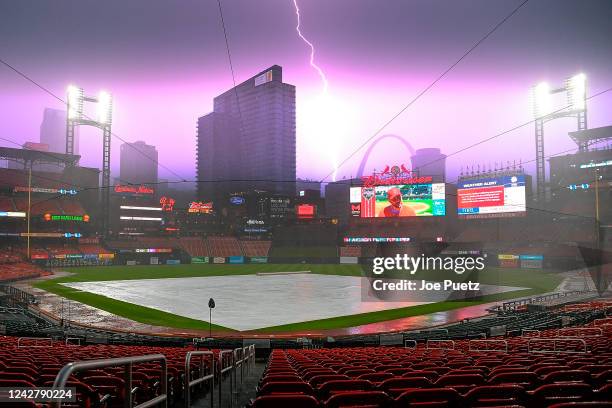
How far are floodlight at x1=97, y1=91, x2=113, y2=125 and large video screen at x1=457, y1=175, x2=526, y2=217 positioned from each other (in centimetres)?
8193

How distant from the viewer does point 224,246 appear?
409 ft

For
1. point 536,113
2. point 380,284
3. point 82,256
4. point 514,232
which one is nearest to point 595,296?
point 380,284

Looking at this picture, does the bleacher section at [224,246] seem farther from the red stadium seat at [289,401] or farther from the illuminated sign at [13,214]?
the red stadium seat at [289,401]

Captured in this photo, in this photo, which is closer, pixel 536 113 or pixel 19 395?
pixel 19 395

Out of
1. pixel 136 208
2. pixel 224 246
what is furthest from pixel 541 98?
pixel 136 208

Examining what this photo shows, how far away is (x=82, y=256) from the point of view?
97688 millimetres

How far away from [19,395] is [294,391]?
8.62 ft

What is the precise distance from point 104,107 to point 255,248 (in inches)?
2111

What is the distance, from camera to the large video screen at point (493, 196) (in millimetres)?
70062

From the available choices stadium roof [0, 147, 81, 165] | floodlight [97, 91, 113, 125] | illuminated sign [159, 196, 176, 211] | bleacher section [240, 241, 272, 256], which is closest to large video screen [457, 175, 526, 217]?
bleacher section [240, 241, 272, 256]

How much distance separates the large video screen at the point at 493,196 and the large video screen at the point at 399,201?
13.2 m

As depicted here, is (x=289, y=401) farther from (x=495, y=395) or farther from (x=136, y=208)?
(x=136, y=208)

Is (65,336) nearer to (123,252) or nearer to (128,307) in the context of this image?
(128,307)

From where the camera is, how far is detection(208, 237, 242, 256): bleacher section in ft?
396
